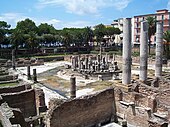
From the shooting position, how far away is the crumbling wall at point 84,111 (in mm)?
14289

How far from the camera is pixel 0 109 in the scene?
13.6 meters

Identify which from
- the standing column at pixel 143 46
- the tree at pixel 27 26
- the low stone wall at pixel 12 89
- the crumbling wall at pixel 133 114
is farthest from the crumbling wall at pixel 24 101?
the tree at pixel 27 26

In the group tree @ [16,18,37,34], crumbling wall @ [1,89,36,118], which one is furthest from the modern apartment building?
crumbling wall @ [1,89,36,118]

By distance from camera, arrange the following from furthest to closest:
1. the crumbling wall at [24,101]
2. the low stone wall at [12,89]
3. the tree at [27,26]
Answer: the tree at [27,26], the low stone wall at [12,89], the crumbling wall at [24,101]

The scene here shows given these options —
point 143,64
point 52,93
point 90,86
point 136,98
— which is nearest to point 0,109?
point 136,98

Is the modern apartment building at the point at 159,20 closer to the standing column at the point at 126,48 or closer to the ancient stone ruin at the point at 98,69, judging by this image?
the ancient stone ruin at the point at 98,69

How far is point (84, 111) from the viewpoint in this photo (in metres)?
15.9

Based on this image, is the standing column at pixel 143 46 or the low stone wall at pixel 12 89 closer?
the low stone wall at pixel 12 89

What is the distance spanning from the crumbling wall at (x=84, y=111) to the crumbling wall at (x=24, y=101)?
527 cm

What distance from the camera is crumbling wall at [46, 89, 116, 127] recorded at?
14289 mm

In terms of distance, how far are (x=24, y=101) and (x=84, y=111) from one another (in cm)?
597

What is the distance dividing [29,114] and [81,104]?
5724mm

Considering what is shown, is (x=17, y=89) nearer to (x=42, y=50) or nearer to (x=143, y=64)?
(x=143, y=64)

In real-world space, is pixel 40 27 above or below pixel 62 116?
above
